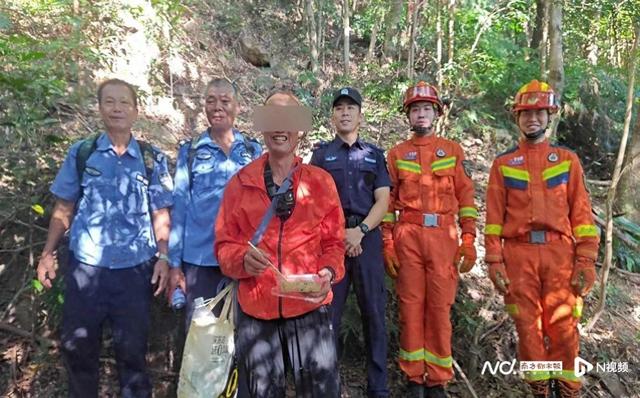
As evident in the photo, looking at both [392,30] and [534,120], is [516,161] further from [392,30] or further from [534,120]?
[392,30]

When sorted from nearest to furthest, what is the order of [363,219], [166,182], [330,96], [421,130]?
[166,182] → [363,219] → [421,130] → [330,96]

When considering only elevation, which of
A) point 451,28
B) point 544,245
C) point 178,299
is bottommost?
point 178,299

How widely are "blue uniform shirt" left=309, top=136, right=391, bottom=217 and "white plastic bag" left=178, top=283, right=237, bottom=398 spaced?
1.33 m

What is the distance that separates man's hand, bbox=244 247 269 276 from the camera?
2.39 metres

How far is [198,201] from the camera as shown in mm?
3377

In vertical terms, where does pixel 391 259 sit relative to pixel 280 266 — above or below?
below

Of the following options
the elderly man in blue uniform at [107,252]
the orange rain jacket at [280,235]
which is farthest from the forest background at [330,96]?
the orange rain jacket at [280,235]

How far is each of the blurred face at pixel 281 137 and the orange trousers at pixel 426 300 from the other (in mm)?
1566

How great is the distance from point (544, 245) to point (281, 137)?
2.30 meters

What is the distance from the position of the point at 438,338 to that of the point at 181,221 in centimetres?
211

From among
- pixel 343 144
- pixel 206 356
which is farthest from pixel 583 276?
pixel 206 356

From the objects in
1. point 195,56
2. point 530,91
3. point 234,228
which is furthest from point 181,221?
point 195,56

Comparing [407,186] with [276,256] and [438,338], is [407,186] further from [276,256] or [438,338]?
[276,256]

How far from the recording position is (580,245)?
3594 millimetres
